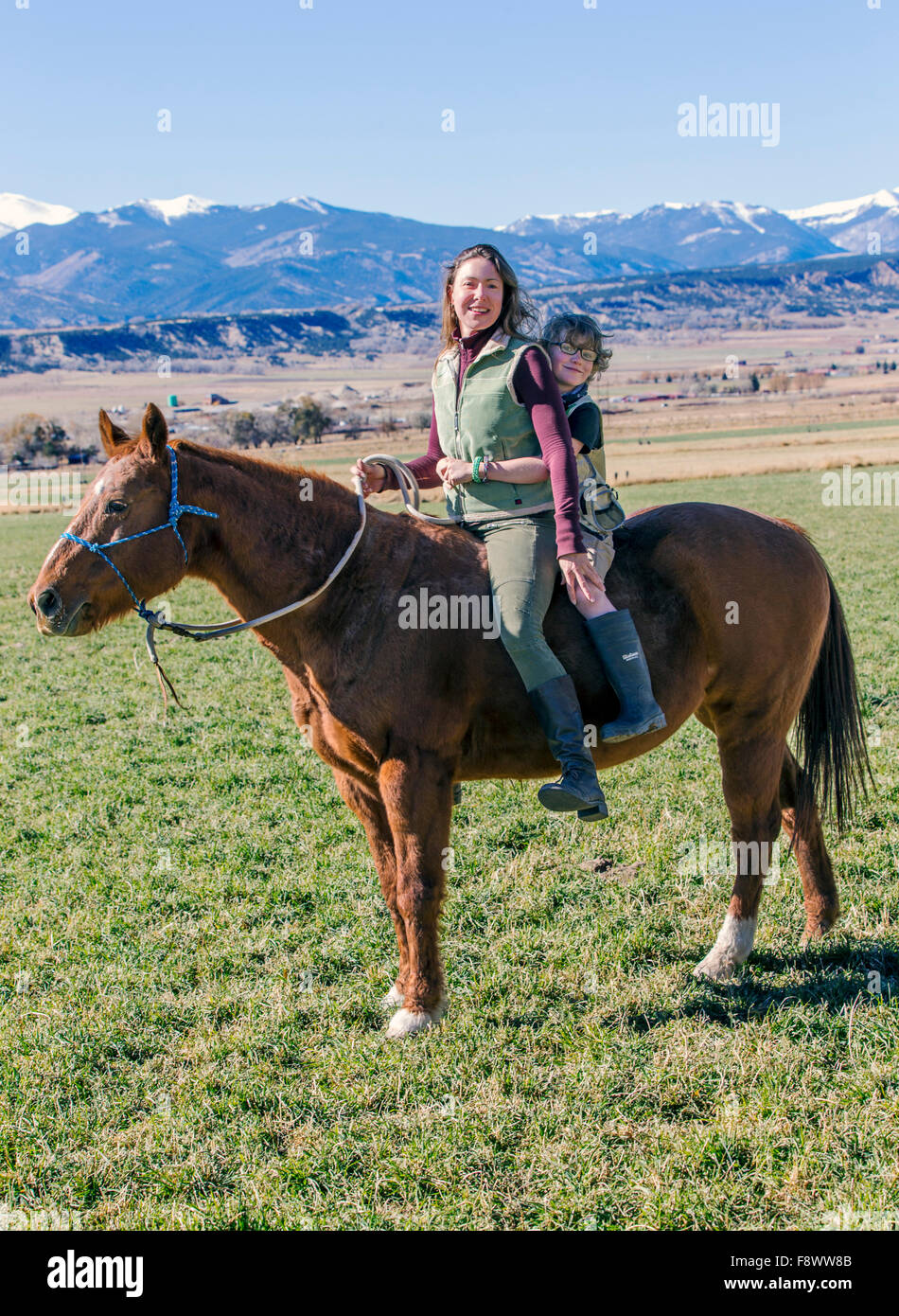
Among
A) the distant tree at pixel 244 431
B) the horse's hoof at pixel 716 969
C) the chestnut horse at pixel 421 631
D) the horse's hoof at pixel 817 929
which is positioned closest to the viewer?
Answer: the chestnut horse at pixel 421 631

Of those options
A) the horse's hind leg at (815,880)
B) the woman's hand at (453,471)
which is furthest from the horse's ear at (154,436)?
the horse's hind leg at (815,880)

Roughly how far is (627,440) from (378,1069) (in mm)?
80970

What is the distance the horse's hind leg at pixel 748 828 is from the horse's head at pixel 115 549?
3.26m

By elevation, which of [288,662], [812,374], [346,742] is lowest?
[346,742]

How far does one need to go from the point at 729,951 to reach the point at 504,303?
12.4 feet

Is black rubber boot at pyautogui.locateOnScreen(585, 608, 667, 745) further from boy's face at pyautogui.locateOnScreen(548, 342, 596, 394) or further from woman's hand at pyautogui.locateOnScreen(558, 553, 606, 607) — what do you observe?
boy's face at pyautogui.locateOnScreen(548, 342, 596, 394)

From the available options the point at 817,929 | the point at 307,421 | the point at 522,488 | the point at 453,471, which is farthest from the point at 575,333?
the point at 307,421

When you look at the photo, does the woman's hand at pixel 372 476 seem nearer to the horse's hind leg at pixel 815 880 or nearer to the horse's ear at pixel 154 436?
the horse's ear at pixel 154 436

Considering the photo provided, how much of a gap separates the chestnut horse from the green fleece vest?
329 mm

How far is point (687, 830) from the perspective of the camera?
668 centimetres

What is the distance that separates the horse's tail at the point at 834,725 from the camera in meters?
5.30

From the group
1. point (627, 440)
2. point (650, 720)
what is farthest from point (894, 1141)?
point (627, 440)

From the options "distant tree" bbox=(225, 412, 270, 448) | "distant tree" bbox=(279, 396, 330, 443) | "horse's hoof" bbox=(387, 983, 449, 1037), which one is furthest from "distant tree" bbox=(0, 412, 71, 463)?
"horse's hoof" bbox=(387, 983, 449, 1037)
